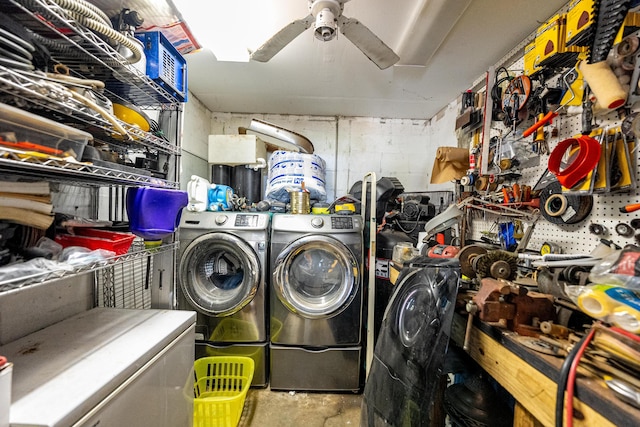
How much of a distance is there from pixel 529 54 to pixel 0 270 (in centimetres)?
229

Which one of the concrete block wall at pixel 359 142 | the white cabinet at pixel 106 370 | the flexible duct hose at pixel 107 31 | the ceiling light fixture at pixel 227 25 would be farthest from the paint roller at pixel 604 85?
the concrete block wall at pixel 359 142

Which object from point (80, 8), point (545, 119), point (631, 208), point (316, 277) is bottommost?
point (316, 277)

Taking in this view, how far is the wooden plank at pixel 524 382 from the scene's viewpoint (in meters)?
0.58

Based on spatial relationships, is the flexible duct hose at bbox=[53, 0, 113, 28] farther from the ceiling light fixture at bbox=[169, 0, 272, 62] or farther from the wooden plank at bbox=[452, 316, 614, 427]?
the wooden plank at bbox=[452, 316, 614, 427]

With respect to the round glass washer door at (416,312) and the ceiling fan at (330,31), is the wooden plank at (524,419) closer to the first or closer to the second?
the round glass washer door at (416,312)

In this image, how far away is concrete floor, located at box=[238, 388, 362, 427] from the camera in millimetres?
1740

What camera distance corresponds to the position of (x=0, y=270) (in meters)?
0.63

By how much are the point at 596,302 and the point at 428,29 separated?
5.30ft

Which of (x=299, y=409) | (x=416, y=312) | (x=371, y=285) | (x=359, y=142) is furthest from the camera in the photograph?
(x=359, y=142)

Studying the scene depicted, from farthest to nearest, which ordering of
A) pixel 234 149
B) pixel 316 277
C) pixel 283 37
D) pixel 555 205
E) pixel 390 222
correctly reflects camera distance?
1. pixel 234 149
2. pixel 390 222
3. pixel 316 277
4. pixel 283 37
5. pixel 555 205

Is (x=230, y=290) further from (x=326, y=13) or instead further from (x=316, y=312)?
(x=326, y=13)

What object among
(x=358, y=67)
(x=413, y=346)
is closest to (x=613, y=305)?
(x=413, y=346)

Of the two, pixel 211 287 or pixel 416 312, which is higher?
pixel 416 312

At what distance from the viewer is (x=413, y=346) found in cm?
105
